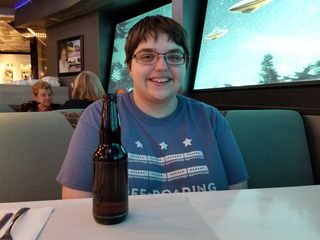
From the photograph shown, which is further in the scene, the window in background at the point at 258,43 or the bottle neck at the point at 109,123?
the window in background at the point at 258,43

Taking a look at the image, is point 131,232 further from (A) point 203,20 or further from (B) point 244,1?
(A) point 203,20

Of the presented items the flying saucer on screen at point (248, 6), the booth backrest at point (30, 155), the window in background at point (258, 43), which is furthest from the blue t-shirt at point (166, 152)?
the flying saucer on screen at point (248, 6)

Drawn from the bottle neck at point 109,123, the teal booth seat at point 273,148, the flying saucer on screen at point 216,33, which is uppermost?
the flying saucer on screen at point 216,33

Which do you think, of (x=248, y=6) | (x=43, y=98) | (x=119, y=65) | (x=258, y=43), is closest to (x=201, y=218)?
(x=258, y=43)

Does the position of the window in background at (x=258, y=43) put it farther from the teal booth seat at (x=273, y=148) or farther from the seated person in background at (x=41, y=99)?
the seated person in background at (x=41, y=99)

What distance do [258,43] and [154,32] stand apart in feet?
5.03

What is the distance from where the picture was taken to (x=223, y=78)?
293cm

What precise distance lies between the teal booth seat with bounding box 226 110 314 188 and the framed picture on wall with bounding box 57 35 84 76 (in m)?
4.23

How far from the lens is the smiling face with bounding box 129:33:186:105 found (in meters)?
1.16

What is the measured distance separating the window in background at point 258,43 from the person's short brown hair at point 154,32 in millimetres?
1067

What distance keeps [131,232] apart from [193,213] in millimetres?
170

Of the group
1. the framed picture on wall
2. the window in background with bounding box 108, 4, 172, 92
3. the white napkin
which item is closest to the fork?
the white napkin

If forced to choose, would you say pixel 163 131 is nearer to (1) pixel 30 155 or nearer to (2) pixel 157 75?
(2) pixel 157 75

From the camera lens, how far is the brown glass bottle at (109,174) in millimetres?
703
